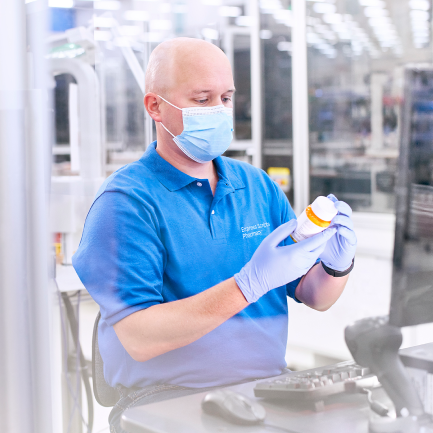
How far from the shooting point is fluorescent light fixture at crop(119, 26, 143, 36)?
1.29m

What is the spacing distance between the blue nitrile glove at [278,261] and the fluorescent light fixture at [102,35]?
695 millimetres

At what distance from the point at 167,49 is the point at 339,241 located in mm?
542

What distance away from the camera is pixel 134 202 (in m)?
1.08

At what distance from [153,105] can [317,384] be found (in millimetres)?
691

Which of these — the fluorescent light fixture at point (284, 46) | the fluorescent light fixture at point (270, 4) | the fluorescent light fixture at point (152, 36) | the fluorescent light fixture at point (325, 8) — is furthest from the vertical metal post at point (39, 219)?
the fluorescent light fixture at point (284, 46)

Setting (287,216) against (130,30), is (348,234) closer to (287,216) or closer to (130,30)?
(287,216)

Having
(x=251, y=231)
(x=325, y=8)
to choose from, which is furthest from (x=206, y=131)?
(x=325, y=8)

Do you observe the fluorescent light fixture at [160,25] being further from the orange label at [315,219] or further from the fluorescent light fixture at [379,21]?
the fluorescent light fixture at [379,21]

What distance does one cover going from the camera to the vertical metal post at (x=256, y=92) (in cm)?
280

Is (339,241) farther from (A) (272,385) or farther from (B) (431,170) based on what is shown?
(A) (272,385)

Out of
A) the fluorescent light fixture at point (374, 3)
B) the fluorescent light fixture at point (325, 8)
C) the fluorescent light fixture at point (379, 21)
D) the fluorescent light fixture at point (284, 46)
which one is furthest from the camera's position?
the fluorescent light fixture at point (284, 46)

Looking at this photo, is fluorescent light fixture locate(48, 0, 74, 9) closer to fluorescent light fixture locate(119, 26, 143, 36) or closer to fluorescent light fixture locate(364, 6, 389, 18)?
fluorescent light fixture locate(119, 26, 143, 36)

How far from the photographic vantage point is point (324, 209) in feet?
A: 2.75

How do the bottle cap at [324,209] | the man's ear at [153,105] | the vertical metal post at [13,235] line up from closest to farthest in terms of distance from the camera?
the vertical metal post at [13,235] → the bottle cap at [324,209] → the man's ear at [153,105]
